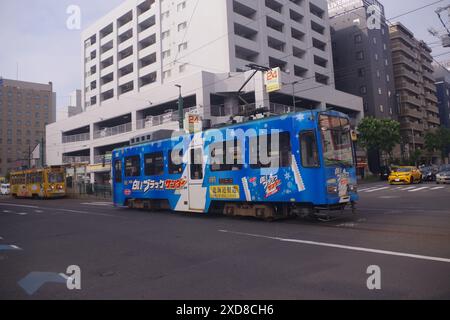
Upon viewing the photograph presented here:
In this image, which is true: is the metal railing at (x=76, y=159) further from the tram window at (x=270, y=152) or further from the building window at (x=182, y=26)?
the tram window at (x=270, y=152)

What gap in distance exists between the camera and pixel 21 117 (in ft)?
347

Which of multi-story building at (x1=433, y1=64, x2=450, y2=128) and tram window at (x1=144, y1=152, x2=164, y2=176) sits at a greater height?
multi-story building at (x1=433, y1=64, x2=450, y2=128)

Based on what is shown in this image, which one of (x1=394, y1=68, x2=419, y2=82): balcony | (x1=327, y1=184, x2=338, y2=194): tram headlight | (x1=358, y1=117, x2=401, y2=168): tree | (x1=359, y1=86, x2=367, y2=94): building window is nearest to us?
(x1=327, y1=184, x2=338, y2=194): tram headlight

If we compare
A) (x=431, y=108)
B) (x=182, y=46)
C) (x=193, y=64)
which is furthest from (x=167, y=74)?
(x=431, y=108)

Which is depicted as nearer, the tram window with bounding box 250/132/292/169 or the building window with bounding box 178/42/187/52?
the tram window with bounding box 250/132/292/169

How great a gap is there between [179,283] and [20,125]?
4663 inches

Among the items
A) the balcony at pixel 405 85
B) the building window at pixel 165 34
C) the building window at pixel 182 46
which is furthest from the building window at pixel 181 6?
the balcony at pixel 405 85

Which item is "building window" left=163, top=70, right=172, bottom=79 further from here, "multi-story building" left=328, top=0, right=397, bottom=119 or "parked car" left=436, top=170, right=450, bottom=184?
"multi-story building" left=328, top=0, right=397, bottom=119

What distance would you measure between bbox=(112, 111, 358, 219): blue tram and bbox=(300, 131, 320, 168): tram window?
0.09 feet

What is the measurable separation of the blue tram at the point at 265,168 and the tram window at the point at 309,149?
1.1 inches

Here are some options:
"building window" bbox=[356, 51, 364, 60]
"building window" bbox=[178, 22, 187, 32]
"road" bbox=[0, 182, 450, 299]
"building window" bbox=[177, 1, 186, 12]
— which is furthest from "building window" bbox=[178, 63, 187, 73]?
"building window" bbox=[356, 51, 364, 60]

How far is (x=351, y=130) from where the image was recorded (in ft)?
36.9

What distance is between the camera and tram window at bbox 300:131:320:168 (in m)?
10.0

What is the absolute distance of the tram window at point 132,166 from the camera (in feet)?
54.2
